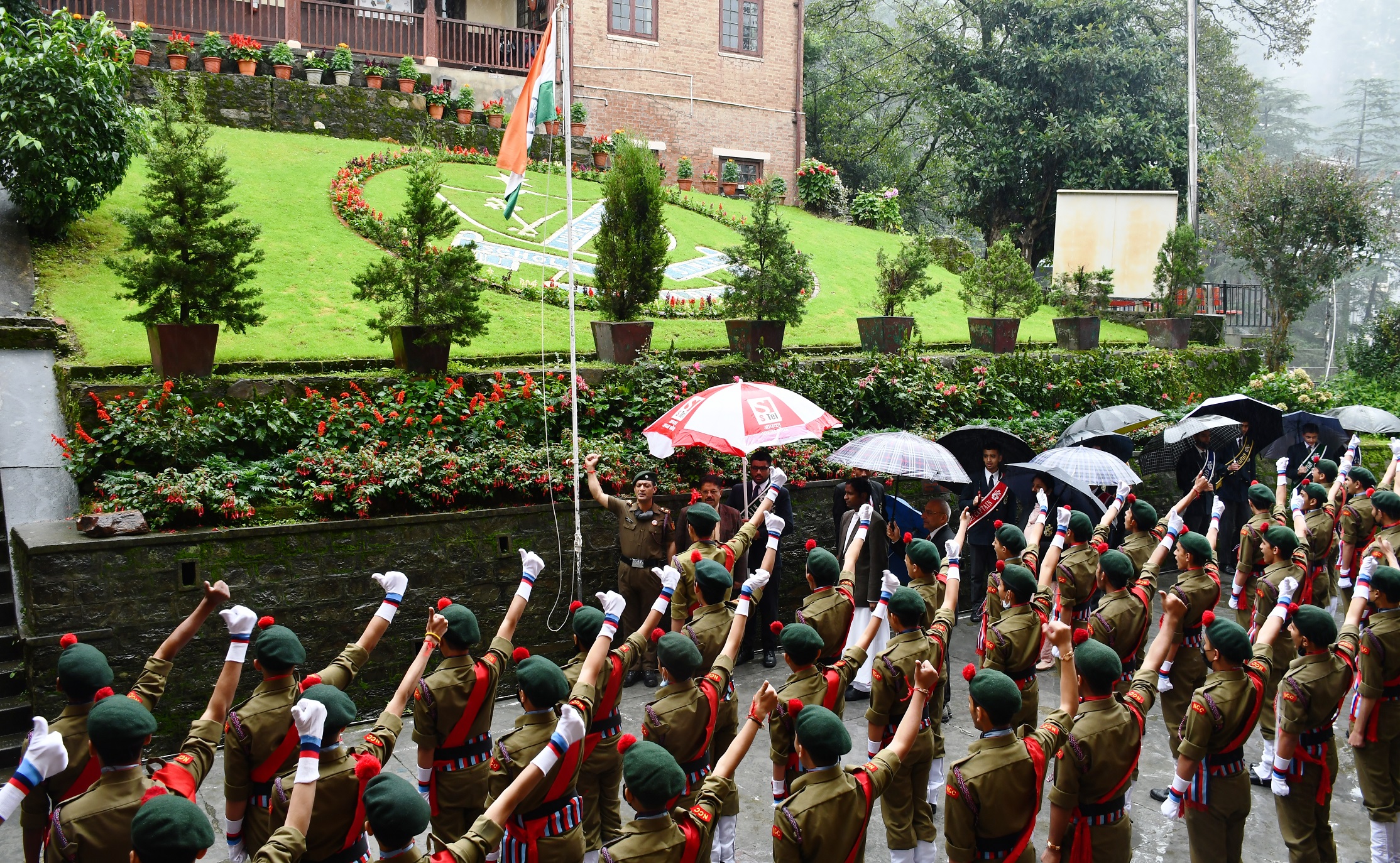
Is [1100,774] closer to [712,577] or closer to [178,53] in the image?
[712,577]

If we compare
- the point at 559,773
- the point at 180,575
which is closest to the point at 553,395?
the point at 180,575

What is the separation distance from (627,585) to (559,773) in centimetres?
425

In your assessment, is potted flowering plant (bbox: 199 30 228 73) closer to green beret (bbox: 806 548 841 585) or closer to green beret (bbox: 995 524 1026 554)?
green beret (bbox: 806 548 841 585)

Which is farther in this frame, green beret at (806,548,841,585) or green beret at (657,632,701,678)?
green beret at (806,548,841,585)

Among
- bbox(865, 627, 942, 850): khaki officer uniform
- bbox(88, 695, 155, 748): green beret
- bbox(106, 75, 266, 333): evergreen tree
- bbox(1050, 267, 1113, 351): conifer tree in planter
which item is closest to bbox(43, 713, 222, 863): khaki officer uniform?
bbox(88, 695, 155, 748): green beret

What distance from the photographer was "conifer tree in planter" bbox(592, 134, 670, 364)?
1115 centimetres

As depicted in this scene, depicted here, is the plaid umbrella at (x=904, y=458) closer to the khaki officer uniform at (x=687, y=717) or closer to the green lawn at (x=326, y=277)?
the khaki officer uniform at (x=687, y=717)

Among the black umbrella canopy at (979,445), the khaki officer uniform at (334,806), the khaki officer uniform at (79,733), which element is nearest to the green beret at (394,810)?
the khaki officer uniform at (334,806)

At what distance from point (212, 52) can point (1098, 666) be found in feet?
63.6

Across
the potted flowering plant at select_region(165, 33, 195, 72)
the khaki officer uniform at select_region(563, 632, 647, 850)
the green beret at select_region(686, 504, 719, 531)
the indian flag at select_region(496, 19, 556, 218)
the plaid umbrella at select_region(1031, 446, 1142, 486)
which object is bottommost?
the khaki officer uniform at select_region(563, 632, 647, 850)

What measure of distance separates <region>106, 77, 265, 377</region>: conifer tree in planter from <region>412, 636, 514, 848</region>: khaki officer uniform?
17.4ft

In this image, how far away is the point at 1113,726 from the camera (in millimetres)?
4855

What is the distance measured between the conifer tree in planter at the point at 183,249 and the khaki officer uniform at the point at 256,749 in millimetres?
5390

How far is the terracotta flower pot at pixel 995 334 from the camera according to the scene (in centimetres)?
1494
